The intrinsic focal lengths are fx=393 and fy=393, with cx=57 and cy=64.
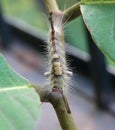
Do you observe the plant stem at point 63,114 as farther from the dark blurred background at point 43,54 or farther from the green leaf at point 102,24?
the dark blurred background at point 43,54

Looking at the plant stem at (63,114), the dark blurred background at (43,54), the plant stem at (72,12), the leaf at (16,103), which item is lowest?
the dark blurred background at (43,54)

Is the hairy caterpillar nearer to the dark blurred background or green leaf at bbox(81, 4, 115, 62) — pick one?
green leaf at bbox(81, 4, 115, 62)

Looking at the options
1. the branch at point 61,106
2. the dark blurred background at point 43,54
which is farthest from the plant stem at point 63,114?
the dark blurred background at point 43,54

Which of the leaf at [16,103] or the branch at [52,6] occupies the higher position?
Answer: the branch at [52,6]

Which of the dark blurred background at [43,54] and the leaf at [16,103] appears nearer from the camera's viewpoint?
the leaf at [16,103]

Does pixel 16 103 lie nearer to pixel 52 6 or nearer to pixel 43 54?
pixel 52 6

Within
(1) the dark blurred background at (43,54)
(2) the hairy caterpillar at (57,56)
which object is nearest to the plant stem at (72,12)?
(2) the hairy caterpillar at (57,56)

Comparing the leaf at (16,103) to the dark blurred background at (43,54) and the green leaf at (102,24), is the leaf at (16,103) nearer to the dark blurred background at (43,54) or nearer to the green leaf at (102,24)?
the green leaf at (102,24)
